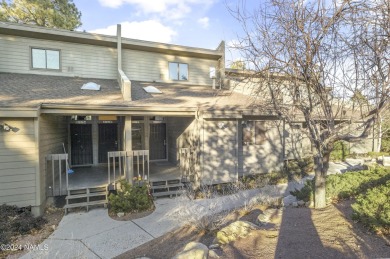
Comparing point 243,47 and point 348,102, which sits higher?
point 243,47

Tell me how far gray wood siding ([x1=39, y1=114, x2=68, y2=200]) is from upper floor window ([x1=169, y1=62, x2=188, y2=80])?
5908mm

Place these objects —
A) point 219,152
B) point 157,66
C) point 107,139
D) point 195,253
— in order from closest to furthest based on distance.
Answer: point 195,253
point 219,152
point 107,139
point 157,66

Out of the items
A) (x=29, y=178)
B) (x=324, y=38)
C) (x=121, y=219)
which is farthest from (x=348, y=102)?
(x=29, y=178)

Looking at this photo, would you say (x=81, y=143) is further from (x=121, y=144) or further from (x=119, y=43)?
(x=119, y=43)

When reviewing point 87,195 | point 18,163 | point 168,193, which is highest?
point 18,163

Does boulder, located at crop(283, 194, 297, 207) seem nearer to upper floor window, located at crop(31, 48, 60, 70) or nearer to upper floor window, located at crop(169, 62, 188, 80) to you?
upper floor window, located at crop(169, 62, 188, 80)

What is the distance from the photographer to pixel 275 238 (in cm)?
392

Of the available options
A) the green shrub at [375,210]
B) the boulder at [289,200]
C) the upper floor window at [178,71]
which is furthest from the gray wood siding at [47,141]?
the green shrub at [375,210]

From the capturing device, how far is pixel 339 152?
13.3 m

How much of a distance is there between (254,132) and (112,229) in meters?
6.78

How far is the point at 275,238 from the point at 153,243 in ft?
8.03

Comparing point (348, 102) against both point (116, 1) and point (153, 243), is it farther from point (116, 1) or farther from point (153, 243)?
point (116, 1)

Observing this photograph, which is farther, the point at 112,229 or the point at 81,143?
the point at 81,143

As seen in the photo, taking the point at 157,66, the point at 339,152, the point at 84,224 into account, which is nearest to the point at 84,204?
the point at 84,224
